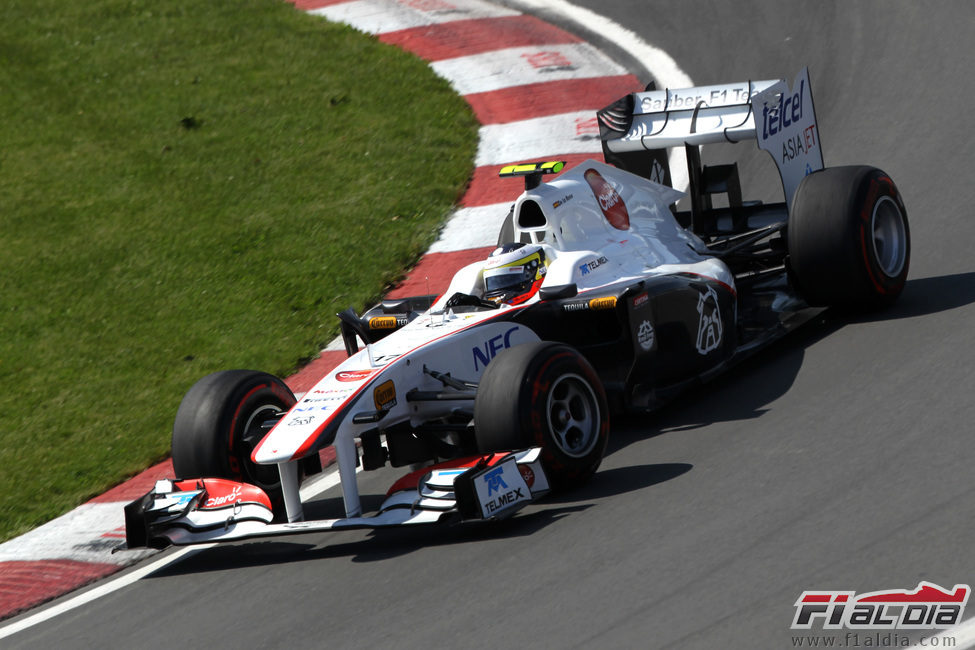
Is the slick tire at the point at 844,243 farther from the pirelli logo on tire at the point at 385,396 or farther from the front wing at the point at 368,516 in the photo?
the pirelli logo on tire at the point at 385,396

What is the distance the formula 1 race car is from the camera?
599 cm

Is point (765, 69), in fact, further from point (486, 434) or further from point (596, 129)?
point (486, 434)

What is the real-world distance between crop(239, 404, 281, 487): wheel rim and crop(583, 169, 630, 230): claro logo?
227 centimetres

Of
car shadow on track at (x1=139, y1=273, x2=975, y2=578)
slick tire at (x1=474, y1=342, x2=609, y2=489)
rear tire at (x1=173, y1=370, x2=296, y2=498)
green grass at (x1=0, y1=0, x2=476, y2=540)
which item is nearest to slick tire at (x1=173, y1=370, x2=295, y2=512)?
rear tire at (x1=173, y1=370, x2=296, y2=498)

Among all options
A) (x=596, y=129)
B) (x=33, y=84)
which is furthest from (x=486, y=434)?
(x=33, y=84)

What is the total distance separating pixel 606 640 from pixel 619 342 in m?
2.71

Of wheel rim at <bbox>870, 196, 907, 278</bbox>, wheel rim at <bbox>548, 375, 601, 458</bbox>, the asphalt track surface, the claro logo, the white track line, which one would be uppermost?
the white track line

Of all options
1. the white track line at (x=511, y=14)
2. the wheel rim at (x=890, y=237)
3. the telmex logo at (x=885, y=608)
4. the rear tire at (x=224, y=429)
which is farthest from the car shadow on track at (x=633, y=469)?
the telmex logo at (x=885, y=608)

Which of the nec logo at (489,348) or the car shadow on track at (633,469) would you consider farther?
the nec logo at (489,348)

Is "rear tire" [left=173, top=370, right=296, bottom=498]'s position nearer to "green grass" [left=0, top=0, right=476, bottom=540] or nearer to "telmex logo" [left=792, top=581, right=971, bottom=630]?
"green grass" [left=0, top=0, right=476, bottom=540]

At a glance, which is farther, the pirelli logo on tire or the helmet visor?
the helmet visor

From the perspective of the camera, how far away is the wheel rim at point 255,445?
666cm

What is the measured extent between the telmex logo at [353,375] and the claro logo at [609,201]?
6.63 feet

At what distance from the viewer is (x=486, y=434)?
19.7ft
